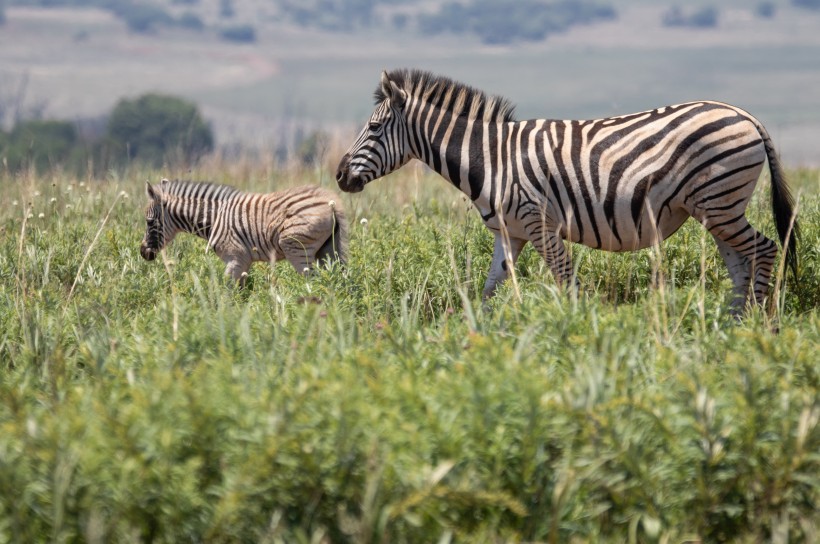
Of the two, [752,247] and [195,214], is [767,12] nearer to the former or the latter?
[195,214]

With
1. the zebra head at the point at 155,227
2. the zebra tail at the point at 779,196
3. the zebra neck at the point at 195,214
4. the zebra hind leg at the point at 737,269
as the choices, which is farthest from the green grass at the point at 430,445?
the zebra neck at the point at 195,214

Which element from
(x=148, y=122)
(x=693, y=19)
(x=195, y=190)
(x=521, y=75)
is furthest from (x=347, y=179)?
(x=693, y=19)

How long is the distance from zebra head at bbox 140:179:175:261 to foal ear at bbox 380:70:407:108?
8.23 feet

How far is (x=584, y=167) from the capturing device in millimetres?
6918

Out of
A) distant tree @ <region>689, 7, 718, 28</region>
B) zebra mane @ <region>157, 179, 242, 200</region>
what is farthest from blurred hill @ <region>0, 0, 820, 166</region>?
zebra mane @ <region>157, 179, 242, 200</region>

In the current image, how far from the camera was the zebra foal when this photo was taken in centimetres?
810

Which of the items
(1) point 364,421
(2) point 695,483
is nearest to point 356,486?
(1) point 364,421

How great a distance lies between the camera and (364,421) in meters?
3.74

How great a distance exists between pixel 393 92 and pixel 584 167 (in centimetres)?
147

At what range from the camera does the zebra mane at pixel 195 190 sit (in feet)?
29.7

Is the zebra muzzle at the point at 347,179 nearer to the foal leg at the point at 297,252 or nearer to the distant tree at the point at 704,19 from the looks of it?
the foal leg at the point at 297,252

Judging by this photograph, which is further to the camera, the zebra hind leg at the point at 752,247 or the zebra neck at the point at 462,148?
the zebra neck at the point at 462,148

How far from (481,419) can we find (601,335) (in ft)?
4.12

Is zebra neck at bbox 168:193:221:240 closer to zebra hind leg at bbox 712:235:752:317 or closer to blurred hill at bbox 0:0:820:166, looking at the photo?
zebra hind leg at bbox 712:235:752:317
